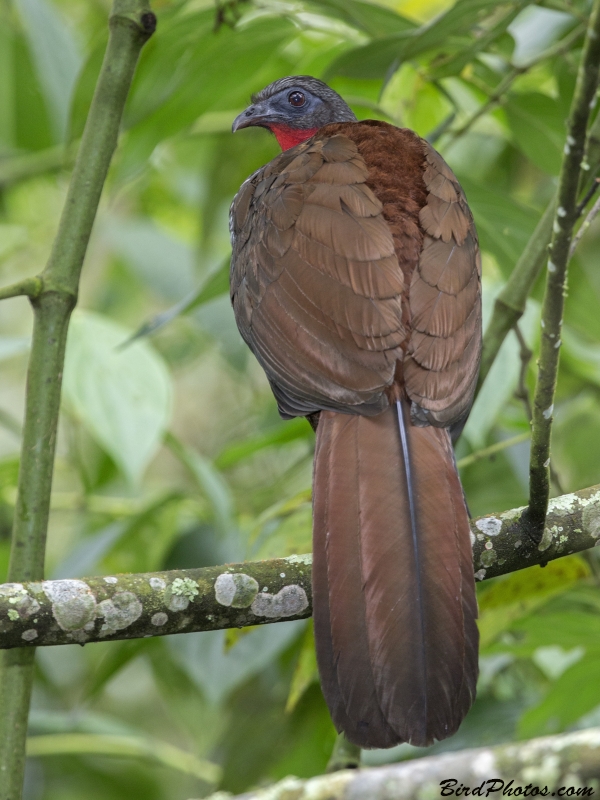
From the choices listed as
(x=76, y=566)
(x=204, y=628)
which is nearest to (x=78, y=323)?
(x=76, y=566)

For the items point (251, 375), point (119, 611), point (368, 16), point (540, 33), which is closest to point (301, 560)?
point (119, 611)

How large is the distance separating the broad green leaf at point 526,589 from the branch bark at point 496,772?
5.21 feet

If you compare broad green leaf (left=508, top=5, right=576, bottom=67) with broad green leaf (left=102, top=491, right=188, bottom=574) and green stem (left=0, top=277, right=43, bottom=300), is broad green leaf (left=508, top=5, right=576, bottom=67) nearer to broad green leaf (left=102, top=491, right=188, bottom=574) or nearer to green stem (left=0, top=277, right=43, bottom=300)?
green stem (left=0, top=277, right=43, bottom=300)

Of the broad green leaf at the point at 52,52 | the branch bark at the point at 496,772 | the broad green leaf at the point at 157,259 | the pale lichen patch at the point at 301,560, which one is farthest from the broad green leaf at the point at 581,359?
the branch bark at the point at 496,772

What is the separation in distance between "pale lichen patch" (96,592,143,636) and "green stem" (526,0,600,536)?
2.37ft

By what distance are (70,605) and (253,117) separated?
208 centimetres

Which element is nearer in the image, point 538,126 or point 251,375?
point 538,126

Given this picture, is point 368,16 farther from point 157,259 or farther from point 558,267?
point 157,259

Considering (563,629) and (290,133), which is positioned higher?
(290,133)

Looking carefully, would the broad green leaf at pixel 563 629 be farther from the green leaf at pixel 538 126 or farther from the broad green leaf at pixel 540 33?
the broad green leaf at pixel 540 33

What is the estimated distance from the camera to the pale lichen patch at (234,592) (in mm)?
1687

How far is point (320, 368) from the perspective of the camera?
2057mm

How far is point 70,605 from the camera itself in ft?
5.27

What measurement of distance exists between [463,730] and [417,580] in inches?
67.3
